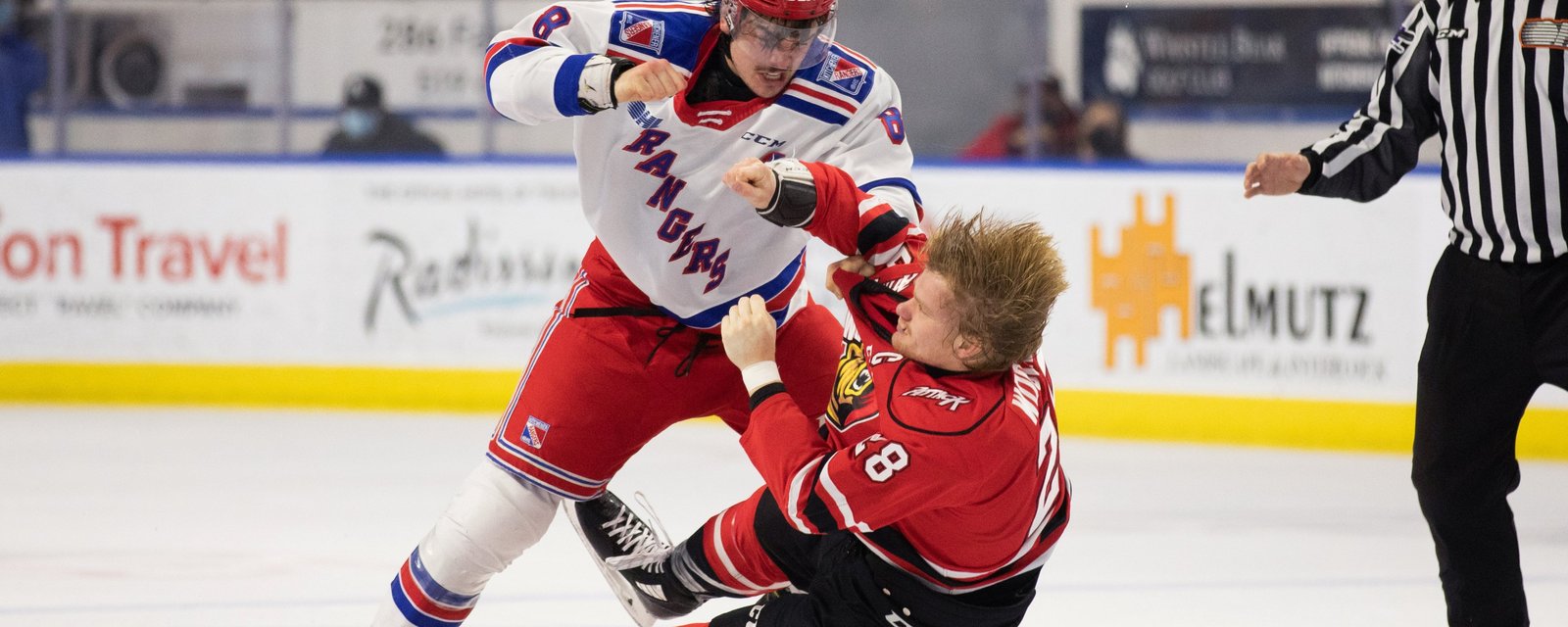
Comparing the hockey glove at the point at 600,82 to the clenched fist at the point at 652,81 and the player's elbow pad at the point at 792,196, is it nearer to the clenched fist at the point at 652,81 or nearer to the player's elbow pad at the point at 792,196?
A: the clenched fist at the point at 652,81

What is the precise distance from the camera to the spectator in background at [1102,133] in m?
7.09

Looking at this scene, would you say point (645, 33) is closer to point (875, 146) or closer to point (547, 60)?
point (547, 60)

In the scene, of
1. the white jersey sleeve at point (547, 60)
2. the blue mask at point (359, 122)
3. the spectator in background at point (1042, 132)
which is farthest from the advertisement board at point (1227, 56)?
the white jersey sleeve at point (547, 60)

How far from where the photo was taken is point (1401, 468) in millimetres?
5859

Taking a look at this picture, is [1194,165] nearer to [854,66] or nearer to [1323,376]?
[1323,376]

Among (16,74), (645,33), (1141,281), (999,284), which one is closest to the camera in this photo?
(999,284)

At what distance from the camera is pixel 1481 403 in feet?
9.41

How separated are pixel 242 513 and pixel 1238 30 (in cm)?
522

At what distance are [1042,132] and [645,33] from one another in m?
4.54

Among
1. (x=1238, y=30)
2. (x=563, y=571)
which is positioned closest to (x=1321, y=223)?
(x=1238, y=30)

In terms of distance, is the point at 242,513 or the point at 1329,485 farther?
the point at 1329,485

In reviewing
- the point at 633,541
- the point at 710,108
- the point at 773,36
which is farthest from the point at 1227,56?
the point at 773,36

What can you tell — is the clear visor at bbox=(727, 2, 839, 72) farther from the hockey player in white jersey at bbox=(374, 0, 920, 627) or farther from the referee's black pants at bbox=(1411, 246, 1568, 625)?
the referee's black pants at bbox=(1411, 246, 1568, 625)

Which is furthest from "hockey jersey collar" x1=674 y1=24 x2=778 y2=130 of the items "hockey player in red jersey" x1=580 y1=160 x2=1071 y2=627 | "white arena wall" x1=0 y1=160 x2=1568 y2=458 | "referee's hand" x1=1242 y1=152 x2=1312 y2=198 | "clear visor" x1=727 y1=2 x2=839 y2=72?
"white arena wall" x1=0 y1=160 x2=1568 y2=458
